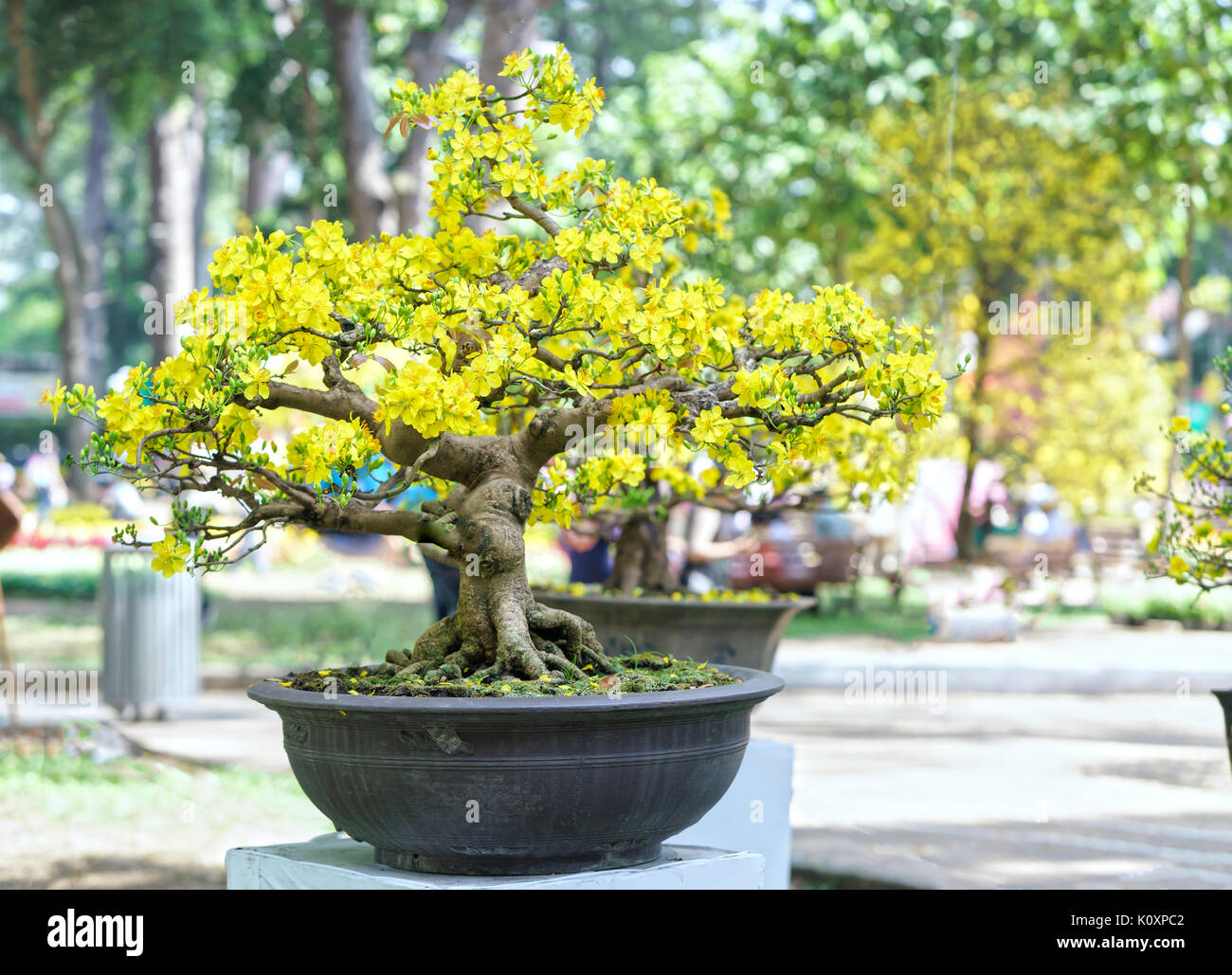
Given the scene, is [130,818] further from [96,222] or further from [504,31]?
[96,222]

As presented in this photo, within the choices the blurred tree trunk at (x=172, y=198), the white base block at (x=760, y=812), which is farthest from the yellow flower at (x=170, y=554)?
the blurred tree trunk at (x=172, y=198)

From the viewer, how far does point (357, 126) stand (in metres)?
11.6

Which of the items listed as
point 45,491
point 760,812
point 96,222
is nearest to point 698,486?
point 760,812

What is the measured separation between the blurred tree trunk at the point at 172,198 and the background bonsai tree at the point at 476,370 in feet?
49.4

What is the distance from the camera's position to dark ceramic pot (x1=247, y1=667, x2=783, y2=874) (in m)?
2.81

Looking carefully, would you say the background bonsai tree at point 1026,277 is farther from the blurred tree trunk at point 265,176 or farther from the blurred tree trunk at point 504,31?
the blurred tree trunk at point 265,176

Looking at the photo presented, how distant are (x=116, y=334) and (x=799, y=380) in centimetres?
4623

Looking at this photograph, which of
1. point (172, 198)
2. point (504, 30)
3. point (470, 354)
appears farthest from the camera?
point (172, 198)

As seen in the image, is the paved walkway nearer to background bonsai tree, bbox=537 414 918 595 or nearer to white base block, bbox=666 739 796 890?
white base block, bbox=666 739 796 890

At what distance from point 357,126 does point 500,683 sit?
938 cm
